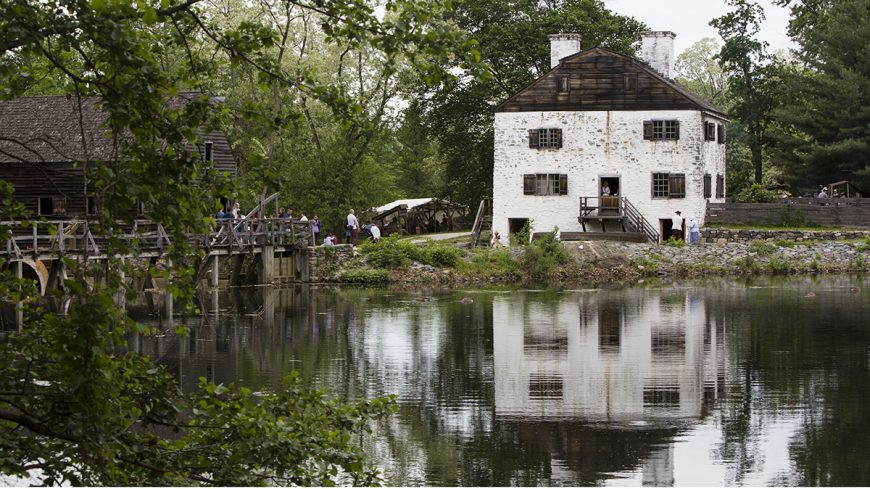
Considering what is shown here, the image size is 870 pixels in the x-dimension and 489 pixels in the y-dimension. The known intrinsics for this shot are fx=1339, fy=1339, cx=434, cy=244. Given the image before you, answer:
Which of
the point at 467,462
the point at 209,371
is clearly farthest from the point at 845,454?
the point at 209,371

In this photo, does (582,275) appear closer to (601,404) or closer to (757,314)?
(757,314)

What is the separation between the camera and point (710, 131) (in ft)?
194

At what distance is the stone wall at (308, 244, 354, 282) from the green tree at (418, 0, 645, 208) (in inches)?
636

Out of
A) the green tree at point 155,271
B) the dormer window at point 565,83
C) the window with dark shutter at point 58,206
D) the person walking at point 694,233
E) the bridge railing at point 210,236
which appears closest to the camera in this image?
the green tree at point 155,271

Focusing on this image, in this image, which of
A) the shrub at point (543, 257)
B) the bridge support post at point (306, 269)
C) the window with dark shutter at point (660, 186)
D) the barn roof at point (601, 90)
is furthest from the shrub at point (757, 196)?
the bridge support post at point (306, 269)

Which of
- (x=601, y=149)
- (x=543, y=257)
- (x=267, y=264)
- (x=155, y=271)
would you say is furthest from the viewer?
(x=601, y=149)

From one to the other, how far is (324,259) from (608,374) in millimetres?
26935

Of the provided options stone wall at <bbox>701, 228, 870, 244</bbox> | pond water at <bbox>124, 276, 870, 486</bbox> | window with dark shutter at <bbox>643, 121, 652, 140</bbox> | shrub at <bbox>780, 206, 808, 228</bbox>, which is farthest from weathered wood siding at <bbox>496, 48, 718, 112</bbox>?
pond water at <bbox>124, 276, 870, 486</bbox>

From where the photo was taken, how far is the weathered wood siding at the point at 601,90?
5788 centimetres

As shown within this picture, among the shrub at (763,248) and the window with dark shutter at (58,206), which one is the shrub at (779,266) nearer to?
the shrub at (763,248)

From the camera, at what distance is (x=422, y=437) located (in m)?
18.8

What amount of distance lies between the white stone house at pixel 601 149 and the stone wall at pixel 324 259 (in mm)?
10248

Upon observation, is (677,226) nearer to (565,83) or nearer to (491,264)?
(565,83)

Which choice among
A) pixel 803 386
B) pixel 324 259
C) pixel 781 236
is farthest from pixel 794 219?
pixel 803 386
